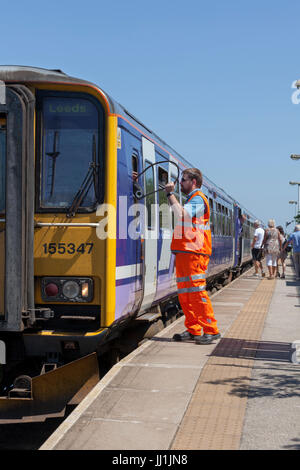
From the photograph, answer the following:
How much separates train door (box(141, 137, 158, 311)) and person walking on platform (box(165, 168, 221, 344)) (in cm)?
34

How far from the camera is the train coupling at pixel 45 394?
5273 millimetres

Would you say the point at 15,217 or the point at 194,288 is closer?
the point at 15,217

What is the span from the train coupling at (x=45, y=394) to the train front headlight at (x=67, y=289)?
528 mm

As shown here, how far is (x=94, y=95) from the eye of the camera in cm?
575

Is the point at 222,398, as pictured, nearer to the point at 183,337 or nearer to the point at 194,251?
the point at 194,251

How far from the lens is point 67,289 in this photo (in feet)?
18.6

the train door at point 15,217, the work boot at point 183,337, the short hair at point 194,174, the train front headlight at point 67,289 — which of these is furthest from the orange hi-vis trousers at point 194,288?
the train door at point 15,217

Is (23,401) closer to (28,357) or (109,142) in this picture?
Result: (28,357)

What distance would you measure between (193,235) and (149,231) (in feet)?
2.09

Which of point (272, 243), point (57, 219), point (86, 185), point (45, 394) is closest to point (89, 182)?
point (86, 185)

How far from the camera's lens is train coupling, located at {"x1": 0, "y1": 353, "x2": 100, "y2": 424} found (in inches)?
208

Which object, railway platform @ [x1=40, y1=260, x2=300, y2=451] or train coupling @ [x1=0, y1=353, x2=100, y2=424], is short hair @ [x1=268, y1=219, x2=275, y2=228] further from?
train coupling @ [x1=0, y1=353, x2=100, y2=424]

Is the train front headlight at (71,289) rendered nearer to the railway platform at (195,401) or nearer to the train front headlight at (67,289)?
the train front headlight at (67,289)
